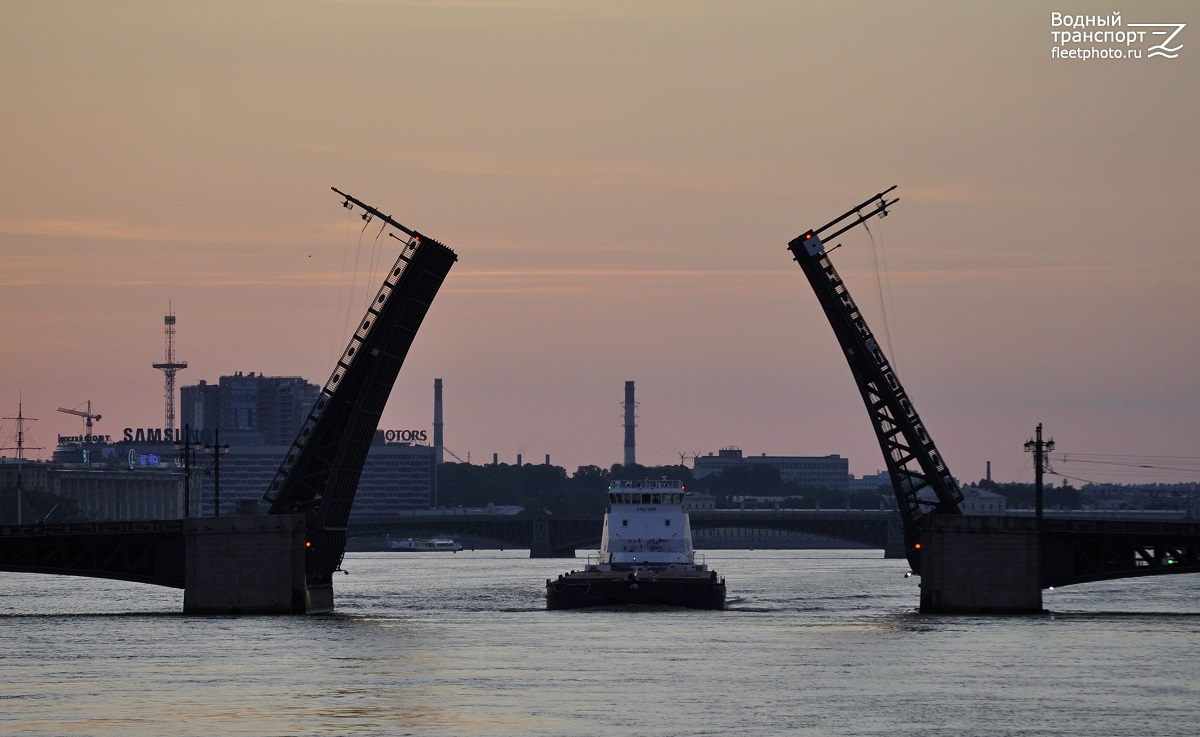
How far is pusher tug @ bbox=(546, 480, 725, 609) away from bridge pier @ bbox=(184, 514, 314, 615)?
1152 cm

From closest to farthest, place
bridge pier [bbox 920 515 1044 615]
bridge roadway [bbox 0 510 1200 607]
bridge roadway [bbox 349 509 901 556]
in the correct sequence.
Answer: bridge roadway [bbox 0 510 1200 607] < bridge pier [bbox 920 515 1044 615] < bridge roadway [bbox 349 509 901 556]

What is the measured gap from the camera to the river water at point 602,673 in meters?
37.6

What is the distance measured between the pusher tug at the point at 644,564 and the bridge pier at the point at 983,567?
10.6 metres

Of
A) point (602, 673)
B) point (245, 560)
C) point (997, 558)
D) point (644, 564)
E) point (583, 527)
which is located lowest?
point (602, 673)

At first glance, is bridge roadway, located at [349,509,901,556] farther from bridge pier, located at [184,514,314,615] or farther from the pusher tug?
bridge pier, located at [184,514,314,615]

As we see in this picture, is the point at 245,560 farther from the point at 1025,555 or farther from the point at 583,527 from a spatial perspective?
the point at 583,527

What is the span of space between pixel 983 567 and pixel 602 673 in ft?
63.7

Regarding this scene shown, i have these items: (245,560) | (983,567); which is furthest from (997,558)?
(245,560)

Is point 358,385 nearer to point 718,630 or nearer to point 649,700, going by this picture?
point 718,630

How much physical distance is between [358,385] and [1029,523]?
66.1ft

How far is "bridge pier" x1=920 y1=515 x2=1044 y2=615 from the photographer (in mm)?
62062

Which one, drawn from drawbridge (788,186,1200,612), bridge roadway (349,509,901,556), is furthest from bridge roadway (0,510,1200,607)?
bridge roadway (349,509,901,556)

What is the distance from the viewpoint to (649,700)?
40.6 m

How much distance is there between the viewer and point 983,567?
6219 cm
